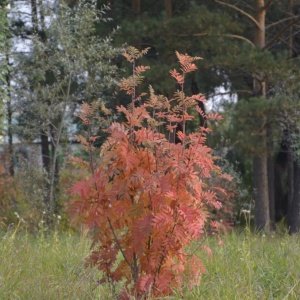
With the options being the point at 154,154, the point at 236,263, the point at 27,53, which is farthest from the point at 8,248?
the point at 27,53

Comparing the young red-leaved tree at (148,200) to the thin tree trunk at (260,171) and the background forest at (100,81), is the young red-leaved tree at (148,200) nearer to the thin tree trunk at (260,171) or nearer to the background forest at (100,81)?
the background forest at (100,81)

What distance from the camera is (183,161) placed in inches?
167

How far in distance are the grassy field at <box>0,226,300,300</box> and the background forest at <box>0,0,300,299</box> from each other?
2 cm

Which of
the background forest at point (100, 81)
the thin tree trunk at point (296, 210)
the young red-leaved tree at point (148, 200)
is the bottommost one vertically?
the thin tree trunk at point (296, 210)

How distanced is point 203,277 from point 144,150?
5.34 ft

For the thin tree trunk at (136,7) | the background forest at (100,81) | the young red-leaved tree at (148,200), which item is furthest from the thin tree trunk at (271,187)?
the young red-leaved tree at (148,200)

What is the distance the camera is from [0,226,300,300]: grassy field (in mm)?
4633

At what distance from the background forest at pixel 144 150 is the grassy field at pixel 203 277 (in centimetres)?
2

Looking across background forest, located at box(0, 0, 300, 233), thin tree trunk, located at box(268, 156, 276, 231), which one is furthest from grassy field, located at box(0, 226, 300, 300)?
thin tree trunk, located at box(268, 156, 276, 231)

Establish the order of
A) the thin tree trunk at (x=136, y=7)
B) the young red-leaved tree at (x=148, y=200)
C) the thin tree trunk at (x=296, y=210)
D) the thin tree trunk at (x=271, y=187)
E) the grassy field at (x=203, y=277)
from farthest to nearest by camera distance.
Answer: the thin tree trunk at (x=271, y=187) < the thin tree trunk at (x=136, y=7) < the thin tree trunk at (x=296, y=210) < the grassy field at (x=203, y=277) < the young red-leaved tree at (x=148, y=200)

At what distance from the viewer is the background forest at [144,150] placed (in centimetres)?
421

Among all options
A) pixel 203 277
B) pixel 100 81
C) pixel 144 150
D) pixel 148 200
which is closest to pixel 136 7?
pixel 100 81

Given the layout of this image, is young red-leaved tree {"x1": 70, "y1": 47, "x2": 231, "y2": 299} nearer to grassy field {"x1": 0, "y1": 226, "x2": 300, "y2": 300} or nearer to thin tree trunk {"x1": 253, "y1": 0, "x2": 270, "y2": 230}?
grassy field {"x1": 0, "y1": 226, "x2": 300, "y2": 300}

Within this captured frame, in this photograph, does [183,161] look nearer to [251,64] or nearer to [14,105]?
[251,64]
